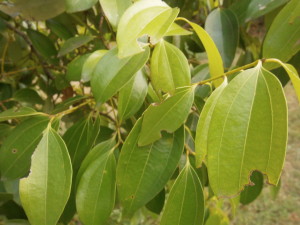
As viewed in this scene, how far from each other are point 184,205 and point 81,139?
272mm

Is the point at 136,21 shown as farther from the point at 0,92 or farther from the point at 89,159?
the point at 0,92

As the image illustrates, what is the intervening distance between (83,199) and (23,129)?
20 centimetres

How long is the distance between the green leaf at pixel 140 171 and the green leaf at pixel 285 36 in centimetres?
23

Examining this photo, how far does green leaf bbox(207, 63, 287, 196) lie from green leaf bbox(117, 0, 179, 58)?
0.13 metres

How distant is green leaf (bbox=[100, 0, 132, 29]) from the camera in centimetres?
63

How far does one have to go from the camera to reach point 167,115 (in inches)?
22.8

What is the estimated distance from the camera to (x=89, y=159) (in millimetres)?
682

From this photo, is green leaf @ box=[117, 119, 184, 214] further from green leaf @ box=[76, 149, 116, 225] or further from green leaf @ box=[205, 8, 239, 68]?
green leaf @ box=[205, 8, 239, 68]

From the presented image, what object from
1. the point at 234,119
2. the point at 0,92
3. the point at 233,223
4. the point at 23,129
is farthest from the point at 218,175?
the point at 233,223

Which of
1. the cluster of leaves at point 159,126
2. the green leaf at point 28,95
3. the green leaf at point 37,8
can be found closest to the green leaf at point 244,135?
the cluster of leaves at point 159,126

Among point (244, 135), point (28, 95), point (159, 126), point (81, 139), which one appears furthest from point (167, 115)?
→ point (28, 95)

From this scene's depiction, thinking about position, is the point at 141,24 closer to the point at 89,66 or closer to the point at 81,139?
the point at 89,66

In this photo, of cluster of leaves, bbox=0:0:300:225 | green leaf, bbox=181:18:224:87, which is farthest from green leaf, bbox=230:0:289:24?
green leaf, bbox=181:18:224:87

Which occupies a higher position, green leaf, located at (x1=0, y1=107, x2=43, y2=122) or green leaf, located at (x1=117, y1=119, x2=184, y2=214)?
green leaf, located at (x1=0, y1=107, x2=43, y2=122)
